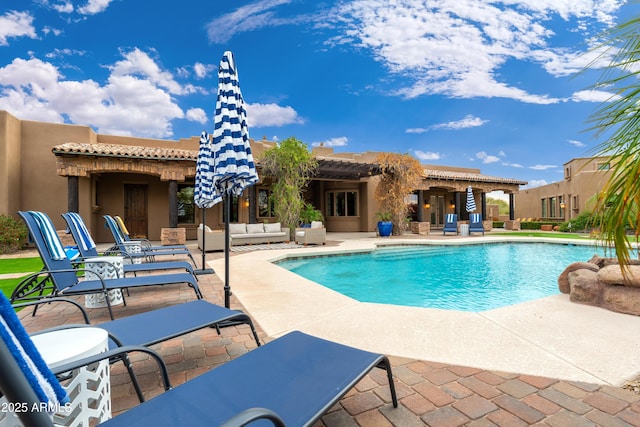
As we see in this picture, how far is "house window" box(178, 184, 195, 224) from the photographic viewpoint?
14808mm

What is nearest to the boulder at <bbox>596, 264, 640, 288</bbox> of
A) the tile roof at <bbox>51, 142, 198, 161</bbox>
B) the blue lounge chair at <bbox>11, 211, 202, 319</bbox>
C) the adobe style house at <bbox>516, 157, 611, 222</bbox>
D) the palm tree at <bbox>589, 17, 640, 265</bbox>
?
the palm tree at <bbox>589, 17, 640, 265</bbox>

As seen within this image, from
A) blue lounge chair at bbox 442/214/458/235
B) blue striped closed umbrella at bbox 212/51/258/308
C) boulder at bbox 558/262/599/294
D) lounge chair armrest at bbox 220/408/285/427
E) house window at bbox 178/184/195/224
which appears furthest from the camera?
blue lounge chair at bbox 442/214/458/235

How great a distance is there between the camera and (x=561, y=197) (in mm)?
24344

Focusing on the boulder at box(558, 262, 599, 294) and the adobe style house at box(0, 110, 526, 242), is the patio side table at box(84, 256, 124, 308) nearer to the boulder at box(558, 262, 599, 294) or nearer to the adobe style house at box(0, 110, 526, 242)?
the boulder at box(558, 262, 599, 294)

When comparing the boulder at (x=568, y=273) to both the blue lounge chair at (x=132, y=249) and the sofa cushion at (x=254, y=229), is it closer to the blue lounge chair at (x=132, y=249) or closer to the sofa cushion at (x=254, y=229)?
the blue lounge chair at (x=132, y=249)

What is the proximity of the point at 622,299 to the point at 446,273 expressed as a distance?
3.85m

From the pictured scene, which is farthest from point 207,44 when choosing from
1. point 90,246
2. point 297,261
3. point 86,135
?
point 90,246

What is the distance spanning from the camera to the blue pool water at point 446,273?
5387 mm

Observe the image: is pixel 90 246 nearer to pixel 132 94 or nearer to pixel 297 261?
pixel 297 261

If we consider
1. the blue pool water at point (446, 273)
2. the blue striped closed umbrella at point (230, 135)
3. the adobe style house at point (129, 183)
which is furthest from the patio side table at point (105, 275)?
the adobe style house at point (129, 183)

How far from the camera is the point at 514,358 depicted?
2436 mm

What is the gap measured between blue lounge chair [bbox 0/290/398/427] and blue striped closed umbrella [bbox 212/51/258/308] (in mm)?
1839

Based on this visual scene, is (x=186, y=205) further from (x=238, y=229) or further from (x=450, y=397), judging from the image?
(x=450, y=397)

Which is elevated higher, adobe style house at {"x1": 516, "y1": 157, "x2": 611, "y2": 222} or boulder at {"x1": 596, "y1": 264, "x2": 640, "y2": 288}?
adobe style house at {"x1": 516, "y1": 157, "x2": 611, "y2": 222}
